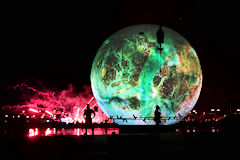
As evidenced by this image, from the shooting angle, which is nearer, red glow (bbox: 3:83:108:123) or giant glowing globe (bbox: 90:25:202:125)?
giant glowing globe (bbox: 90:25:202:125)

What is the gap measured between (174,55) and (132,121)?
4.06 meters

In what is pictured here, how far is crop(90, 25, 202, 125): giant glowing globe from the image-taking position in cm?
1338

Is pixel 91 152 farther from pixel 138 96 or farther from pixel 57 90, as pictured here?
pixel 57 90

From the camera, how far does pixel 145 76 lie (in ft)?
43.9

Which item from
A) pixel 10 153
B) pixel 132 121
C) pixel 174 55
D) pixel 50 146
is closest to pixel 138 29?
pixel 174 55

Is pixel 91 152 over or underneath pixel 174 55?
underneath

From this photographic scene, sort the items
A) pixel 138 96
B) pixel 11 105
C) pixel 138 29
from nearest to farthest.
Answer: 1. pixel 138 96
2. pixel 138 29
3. pixel 11 105

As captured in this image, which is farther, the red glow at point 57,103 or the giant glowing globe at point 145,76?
the red glow at point 57,103

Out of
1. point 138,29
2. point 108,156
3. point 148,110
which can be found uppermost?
point 138,29

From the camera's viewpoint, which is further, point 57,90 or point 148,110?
point 57,90

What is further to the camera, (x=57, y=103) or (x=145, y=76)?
(x=57, y=103)

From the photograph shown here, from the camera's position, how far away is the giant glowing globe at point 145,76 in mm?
13375

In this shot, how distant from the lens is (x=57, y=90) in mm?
23469

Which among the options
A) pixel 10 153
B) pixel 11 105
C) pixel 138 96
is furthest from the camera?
pixel 11 105
